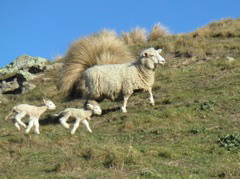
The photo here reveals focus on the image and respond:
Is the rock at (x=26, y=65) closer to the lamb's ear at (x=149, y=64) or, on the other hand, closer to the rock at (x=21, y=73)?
the rock at (x=21, y=73)

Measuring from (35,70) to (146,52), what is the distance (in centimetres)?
1066

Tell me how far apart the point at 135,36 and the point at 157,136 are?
16694 millimetres

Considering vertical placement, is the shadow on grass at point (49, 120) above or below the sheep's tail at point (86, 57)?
below

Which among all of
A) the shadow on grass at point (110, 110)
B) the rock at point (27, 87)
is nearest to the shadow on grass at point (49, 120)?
the shadow on grass at point (110, 110)

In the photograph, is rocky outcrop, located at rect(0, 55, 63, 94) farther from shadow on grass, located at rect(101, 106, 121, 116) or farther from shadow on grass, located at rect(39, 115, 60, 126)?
shadow on grass, located at rect(101, 106, 121, 116)

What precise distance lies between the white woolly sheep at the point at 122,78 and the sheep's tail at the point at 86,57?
2.49m

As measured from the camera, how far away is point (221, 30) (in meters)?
25.3

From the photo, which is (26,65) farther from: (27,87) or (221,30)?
(221,30)

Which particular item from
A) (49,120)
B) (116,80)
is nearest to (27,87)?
(49,120)

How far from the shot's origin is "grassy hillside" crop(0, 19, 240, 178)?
27.7 feet

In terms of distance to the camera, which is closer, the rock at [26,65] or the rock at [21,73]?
the rock at [21,73]

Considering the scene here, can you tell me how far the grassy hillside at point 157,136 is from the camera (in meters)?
8.43

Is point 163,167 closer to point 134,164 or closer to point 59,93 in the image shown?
point 134,164

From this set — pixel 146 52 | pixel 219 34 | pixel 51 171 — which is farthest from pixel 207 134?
pixel 219 34
